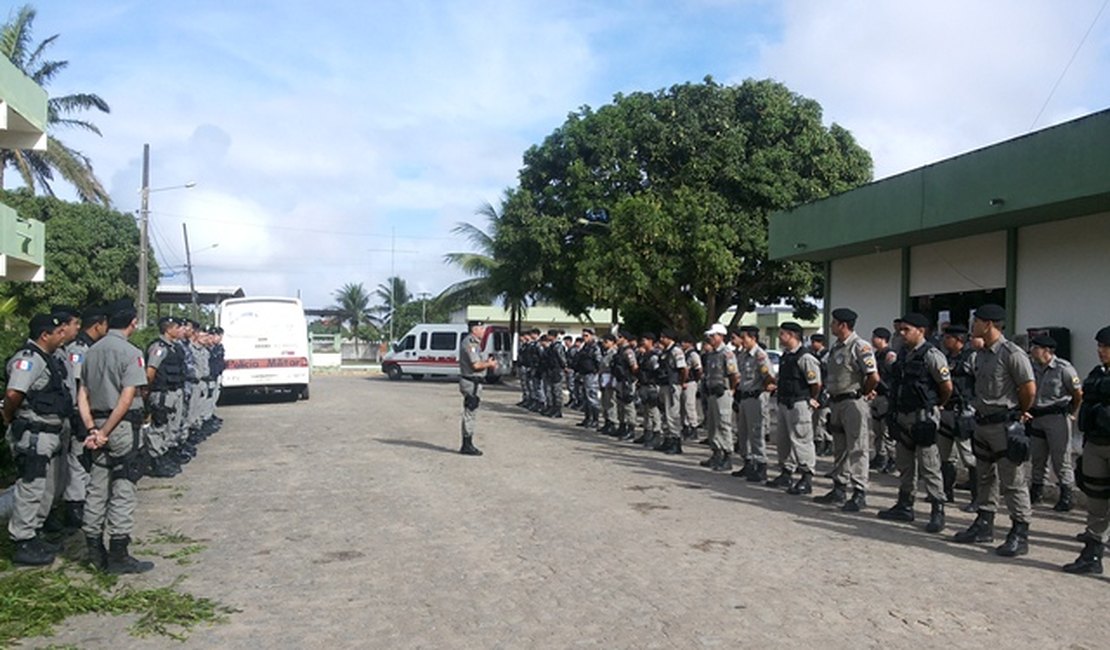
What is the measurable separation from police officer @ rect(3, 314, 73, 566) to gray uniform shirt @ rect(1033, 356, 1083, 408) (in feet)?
28.5

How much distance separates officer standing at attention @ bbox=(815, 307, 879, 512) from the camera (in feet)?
29.0

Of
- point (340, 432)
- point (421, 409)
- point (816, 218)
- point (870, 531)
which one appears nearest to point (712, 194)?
point (816, 218)

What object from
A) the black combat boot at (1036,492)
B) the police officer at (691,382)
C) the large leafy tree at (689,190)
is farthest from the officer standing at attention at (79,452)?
the large leafy tree at (689,190)

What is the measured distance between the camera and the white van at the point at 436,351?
108ft

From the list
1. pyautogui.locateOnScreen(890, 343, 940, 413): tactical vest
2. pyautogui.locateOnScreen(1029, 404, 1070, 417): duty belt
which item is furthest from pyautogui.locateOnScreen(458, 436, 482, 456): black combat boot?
pyautogui.locateOnScreen(1029, 404, 1070, 417): duty belt

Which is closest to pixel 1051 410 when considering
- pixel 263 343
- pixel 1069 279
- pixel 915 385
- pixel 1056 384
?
pixel 1056 384

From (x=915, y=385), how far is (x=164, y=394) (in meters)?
8.16

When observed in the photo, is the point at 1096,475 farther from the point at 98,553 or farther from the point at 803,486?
the point at 98,553

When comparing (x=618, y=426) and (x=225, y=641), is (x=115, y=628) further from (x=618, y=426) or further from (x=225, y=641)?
(x=618, y=426)

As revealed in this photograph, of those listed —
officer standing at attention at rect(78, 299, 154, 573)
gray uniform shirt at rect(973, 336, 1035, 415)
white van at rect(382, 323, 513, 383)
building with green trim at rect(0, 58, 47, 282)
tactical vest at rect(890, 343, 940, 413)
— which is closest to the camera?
officer standing at attention at rect(78, 299, 154, 573)

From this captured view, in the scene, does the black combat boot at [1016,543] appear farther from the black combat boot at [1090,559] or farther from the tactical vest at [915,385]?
the tactical vest at [915,385]

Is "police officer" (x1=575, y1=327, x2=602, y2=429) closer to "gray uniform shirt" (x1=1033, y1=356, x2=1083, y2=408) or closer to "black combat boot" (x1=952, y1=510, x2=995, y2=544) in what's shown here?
"gray uniform shirt" (x1=1033, y1=356, x2=1083, y2=408)

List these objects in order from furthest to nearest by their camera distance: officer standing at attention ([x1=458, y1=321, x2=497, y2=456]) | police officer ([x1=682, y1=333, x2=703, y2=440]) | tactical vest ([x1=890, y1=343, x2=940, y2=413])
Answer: police officer ([x1=682, y1=333, x2=703, y2=440]) → officer standing at attention ([x1=458, y1=321, x2=497, y2=456]) → tactical vest ([x1=890, y1=343, x2=940, y2=413])

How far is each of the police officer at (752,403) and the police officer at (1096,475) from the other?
13.1ft
